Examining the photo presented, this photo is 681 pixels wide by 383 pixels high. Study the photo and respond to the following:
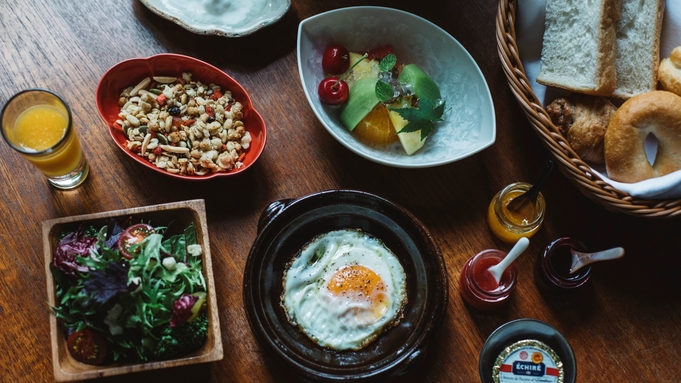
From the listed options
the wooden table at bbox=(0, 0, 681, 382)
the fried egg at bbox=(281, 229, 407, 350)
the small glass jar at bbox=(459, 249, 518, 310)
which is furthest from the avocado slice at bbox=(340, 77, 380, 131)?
the small glass jar at bbox=(459, 249, 518, 310)

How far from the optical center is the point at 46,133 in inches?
65.1

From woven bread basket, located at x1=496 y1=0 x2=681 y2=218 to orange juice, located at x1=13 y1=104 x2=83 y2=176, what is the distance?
1.29m

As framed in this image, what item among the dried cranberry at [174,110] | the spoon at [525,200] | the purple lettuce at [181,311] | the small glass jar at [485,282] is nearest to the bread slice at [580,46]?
the spoon at [525,200]

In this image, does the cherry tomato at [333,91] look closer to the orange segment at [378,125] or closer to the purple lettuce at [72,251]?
the orange segment at [378,125]

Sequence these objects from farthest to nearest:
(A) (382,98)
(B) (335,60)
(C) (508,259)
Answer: (B) (335,60), (A) (382,98), (C) (508,259)

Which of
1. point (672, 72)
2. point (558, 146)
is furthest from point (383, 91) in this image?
point (672, 72)

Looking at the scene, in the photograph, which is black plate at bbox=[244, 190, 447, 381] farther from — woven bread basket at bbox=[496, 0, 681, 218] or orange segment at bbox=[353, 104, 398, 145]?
woven bread basket at bbox=[496, 0, 681, 218]

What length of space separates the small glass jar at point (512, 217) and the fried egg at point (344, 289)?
1.10ft

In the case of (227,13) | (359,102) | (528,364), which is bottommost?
(528,364)

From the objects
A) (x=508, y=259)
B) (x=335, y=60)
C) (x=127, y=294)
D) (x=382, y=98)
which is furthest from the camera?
(x=335, y=60)

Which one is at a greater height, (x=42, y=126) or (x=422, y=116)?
(x=422, y=116)

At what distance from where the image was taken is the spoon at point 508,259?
154 centimetres

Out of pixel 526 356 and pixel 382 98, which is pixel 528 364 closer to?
pixel 526 356

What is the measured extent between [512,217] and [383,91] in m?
0.57
